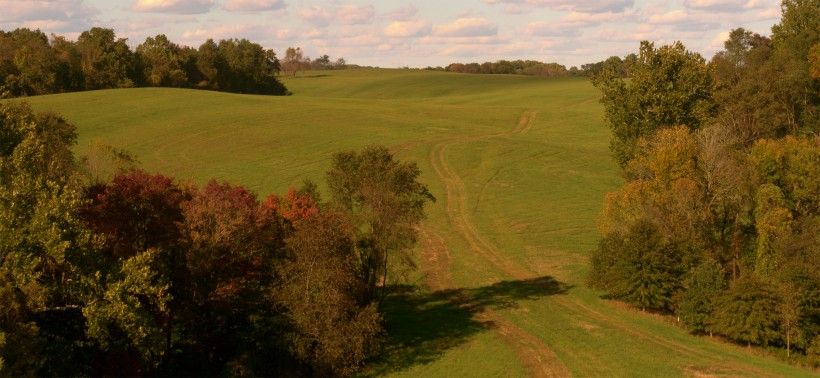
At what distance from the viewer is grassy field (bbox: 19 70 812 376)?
4169 cm

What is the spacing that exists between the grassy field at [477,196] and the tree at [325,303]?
2.36 metres

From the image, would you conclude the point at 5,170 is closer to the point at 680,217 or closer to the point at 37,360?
the point at 37,360

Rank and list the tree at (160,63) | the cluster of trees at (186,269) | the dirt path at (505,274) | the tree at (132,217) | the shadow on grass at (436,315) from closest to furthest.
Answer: the cluster of trees at (186,269), the tree at (132,217), the dirt path at (505,274), the shadow on grass at (436,315), the tree at (160,63)

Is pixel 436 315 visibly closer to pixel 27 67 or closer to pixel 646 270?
pixel 646 270

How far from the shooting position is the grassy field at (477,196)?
41688 mm

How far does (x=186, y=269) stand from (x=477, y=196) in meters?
40.1

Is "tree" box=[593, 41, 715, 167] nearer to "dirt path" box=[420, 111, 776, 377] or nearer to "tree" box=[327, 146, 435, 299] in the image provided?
"dirt path" box=[420, 111, 776, 377]

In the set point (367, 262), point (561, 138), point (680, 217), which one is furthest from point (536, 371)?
point (561, 138)

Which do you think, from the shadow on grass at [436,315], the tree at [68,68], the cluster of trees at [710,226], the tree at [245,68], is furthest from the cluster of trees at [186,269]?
the tree at [245,68]

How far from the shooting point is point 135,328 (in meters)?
30.6

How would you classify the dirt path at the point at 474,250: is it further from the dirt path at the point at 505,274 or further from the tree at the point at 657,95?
the tree at the point at 657,95

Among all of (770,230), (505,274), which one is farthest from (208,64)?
(770,230)

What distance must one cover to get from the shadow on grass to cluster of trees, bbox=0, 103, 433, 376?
2304 mm

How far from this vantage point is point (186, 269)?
127 ft
